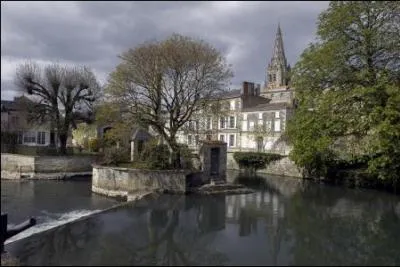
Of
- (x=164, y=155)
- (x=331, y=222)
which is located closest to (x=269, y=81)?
(x=164, y=155)

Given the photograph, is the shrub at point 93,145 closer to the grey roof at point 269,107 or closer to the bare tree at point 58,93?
the bare tree at point 58,93

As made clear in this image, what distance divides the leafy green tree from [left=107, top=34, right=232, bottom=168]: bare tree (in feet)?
18.1

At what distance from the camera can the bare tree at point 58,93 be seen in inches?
1339

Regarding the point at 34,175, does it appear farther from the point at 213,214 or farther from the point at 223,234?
the point at 223,234

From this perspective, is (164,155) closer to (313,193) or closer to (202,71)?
(202,71)

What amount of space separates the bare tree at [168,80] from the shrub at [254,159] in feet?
46.2

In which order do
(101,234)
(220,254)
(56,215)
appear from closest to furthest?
1. (220,254)
2. (101,234)
3. (56,215)

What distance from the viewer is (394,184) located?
24.4 metres

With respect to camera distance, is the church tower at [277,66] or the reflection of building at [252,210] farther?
the church tower at [277,66]

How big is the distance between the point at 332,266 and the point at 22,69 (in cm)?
3111

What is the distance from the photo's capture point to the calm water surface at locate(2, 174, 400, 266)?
10.4 meters

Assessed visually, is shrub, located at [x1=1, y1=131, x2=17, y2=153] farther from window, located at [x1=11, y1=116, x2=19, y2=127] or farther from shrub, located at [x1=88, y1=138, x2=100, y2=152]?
shrub, located at [x1=88, y1=138, x2=100, y2=152]

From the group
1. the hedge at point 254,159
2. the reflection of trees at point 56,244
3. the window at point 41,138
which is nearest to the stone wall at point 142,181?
the reflection of trees at point 56,244

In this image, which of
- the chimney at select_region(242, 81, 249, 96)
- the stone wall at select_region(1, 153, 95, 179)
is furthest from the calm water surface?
the chimney at select_region(242, 81, 249, 96)
